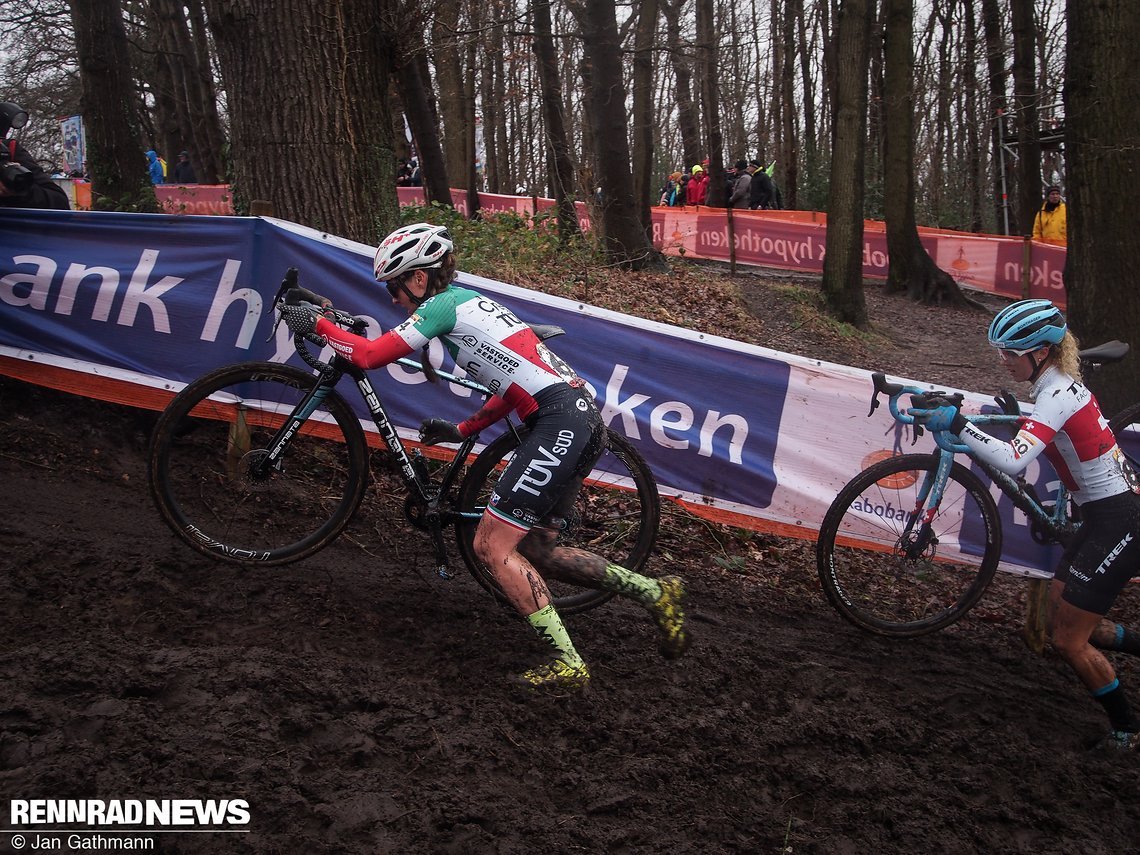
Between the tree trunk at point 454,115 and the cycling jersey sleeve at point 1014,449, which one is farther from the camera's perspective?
the tree trunk at point 454,115

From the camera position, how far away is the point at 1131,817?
145 inches

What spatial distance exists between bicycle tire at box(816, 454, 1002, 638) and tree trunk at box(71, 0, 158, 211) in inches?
439

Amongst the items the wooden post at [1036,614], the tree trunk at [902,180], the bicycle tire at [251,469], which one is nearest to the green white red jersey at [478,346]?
the bicycle tire at [251,469]

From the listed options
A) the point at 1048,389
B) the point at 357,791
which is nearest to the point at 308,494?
the point at 357,791

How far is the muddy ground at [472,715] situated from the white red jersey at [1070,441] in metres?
1.17

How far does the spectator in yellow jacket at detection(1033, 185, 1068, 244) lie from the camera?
1880 centimetres

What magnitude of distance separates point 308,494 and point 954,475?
375 cm

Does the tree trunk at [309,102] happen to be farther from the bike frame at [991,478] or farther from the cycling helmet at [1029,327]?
the cycling helmet at [1029,327]

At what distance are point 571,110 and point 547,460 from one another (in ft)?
100

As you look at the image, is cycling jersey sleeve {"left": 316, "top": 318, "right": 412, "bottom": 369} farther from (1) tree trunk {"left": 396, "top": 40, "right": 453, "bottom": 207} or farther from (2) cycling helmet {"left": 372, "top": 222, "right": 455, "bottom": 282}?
(1) tree trunk {"left": 396, "top": 40, "right": 453, "bottom": 207}

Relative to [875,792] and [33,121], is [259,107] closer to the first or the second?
[875,792]

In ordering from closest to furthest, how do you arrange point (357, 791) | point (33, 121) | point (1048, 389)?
point (357, 791) < point (1048, 389) < point (33, 121)

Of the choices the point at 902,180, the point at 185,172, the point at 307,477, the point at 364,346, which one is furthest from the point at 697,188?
the point at 364,346

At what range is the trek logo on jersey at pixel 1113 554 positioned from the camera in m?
4.28
